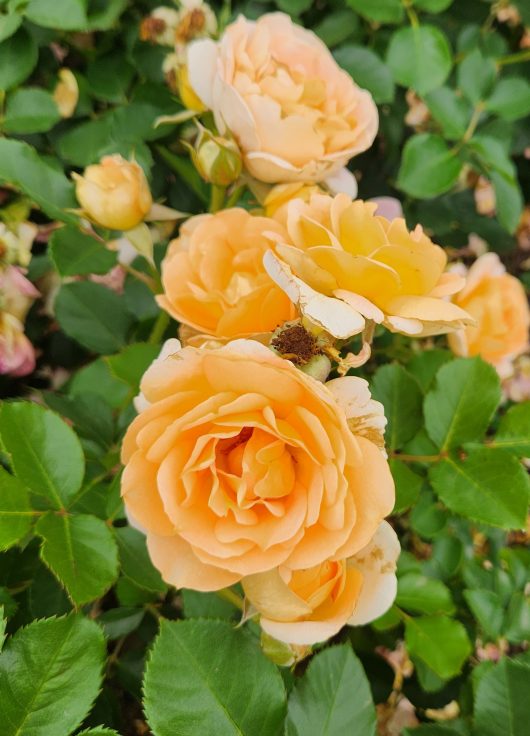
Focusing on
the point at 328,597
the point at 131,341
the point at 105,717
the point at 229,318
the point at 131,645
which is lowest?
the point at 131,645

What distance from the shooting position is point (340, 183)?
58 cm

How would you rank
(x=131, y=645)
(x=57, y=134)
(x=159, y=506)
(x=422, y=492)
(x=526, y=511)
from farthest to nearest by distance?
(x=57, y=134) < (x=131, y=645) < (x=422, y=492) < (x=526, y=511) < (x=159, y=506)

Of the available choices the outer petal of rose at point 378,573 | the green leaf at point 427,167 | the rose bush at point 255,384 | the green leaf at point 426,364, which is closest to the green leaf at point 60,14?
the rose bush at point 255,384

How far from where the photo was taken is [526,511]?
502mm

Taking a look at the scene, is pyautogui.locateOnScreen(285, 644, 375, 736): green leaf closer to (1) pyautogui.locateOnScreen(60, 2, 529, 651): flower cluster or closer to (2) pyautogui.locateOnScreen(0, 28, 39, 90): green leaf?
(1) pyautogui.locateOnScreen(60, 2, 529, 651): flower cluster

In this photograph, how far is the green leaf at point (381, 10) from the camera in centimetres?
76

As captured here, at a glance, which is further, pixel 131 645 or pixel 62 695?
pixel 131 645

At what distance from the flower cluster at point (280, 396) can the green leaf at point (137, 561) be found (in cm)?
12

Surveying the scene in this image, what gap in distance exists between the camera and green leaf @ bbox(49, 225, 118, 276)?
0.62 meters

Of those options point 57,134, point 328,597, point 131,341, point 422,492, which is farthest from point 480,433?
point 57,134

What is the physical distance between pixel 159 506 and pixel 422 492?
33 centimetres

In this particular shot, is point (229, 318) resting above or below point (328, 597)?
above

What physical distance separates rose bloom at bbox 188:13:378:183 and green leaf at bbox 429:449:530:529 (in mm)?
287

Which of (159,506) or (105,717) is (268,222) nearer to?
(159,506)
